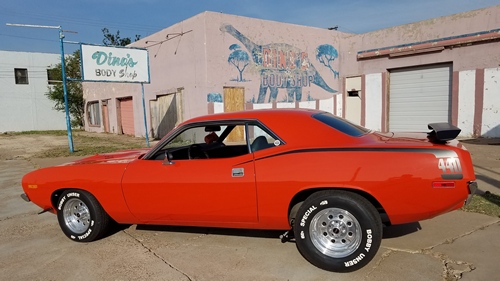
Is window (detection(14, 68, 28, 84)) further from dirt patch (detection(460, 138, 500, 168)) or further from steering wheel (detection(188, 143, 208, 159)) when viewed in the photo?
dirt patch (detection(460, 138, 500, 168))

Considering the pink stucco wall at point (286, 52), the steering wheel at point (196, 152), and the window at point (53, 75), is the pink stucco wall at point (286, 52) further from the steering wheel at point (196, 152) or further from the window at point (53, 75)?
the window at point (53, 75)

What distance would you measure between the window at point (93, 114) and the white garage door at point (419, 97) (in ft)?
67.2

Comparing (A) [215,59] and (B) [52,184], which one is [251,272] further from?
(A) [215,59]

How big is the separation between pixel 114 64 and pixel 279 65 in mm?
7128

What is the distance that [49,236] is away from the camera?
178 inches

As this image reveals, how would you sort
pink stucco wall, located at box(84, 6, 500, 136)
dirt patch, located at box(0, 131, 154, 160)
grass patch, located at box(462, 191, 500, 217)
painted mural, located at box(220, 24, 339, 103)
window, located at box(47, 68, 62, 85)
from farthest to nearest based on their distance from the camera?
window, located at box(47, 68, 62, 85) < painted mural, located at box(220, 24, 339, 103) < pink stucco wall, located at box(84, 6, 500, 136) < dirt patch, located at box(0, 131, 154, 160) < grass patch, located at box(462, 191, 500, 217)

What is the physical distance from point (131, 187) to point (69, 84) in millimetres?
30258

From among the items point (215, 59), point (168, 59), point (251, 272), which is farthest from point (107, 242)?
point (168, 59)

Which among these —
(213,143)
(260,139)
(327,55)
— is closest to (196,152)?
(213,143)

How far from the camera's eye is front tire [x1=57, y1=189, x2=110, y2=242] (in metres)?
4.09

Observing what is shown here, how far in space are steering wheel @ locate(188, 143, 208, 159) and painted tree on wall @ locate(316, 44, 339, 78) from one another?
47.9ft

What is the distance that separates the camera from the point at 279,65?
1625 cm

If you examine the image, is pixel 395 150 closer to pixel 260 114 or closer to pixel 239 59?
pixel 260 114

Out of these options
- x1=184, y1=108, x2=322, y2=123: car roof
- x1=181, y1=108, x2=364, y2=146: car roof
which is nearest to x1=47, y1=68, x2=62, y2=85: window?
x1=184, y1=108, x2=322, y2=123: car roof
